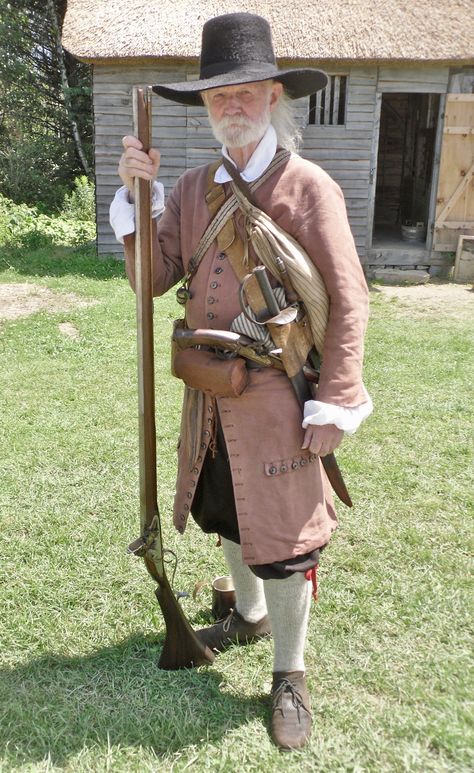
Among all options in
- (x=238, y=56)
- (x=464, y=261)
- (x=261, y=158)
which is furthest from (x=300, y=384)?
(x=464, y=261)

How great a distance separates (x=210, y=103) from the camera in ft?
7.20

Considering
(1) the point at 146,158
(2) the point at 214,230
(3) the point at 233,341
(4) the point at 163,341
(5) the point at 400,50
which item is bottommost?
(4) the point at 163,341

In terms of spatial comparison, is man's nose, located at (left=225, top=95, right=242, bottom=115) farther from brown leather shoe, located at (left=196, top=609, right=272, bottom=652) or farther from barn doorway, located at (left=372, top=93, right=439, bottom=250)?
barn doorway, located at (left=372, top=93, right=439, bottom=250)

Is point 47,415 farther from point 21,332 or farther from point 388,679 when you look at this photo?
point 388,679

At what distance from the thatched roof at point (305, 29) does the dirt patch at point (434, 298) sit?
317 centimetres

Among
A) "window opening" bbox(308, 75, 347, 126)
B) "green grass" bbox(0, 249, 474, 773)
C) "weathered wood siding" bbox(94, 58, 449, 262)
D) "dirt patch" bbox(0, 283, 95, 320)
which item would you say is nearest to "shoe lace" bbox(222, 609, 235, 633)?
"green grass" bbox(0, 249, 474, 773)

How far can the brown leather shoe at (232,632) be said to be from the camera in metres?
2.72

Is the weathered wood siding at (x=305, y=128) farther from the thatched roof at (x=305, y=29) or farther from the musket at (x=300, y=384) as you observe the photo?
the musket at (x=300, y=384)

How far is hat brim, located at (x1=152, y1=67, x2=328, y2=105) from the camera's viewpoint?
202 centimetres

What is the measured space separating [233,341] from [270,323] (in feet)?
0.43

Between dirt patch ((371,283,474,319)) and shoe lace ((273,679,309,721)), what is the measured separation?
21.7ft

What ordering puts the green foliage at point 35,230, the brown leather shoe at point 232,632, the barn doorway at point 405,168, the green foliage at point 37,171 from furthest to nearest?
the green foliage at point 37,171, the barn doorway at point 405,168, the green foliage at point 35,230, the brown leather shoe at point 232,632

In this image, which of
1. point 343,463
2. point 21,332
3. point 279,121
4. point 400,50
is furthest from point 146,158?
point 400,50

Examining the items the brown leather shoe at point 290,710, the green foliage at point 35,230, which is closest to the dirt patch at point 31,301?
the green foliage at point 35,230
